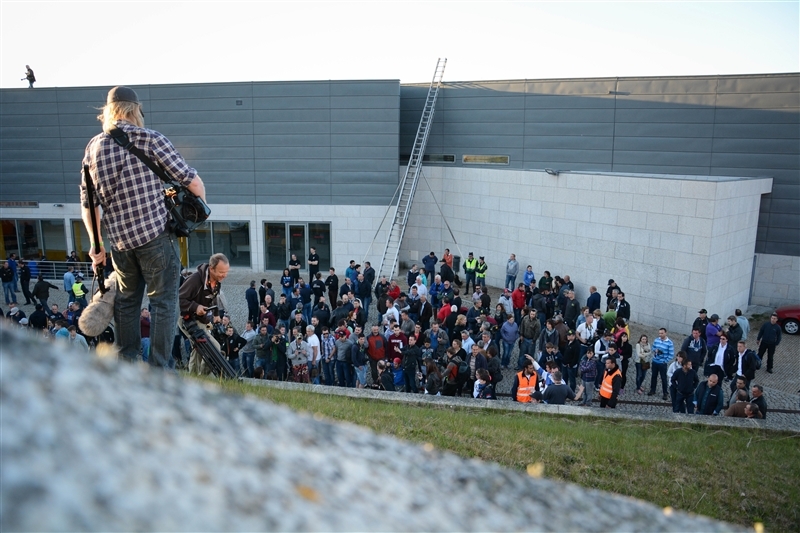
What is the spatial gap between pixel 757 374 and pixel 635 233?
5616 millimetres

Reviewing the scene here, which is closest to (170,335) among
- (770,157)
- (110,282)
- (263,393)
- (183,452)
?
(110,282)

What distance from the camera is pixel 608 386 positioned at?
12352mm

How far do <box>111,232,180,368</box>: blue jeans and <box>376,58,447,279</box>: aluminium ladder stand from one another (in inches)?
819

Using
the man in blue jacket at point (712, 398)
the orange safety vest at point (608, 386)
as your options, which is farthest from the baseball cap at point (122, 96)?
the man in blue jacket at point (712, 398)

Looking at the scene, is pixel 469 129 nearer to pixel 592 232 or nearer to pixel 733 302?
pixel 592 232

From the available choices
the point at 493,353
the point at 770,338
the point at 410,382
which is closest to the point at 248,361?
the point at 410,382

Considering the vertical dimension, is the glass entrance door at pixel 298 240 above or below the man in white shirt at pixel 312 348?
above

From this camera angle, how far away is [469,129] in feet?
89.9

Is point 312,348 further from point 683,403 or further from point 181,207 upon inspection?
point 181,207

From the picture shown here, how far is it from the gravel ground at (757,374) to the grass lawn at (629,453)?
1.81m

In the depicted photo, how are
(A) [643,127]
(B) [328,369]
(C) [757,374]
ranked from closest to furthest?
(B) [328,369] < (C) [757,374] < (A) [643,127]

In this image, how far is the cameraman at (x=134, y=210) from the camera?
15.2 ft

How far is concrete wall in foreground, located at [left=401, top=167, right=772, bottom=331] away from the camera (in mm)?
18906

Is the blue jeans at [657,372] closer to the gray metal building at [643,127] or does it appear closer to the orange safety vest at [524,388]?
the orange safety vest at [524,388]
